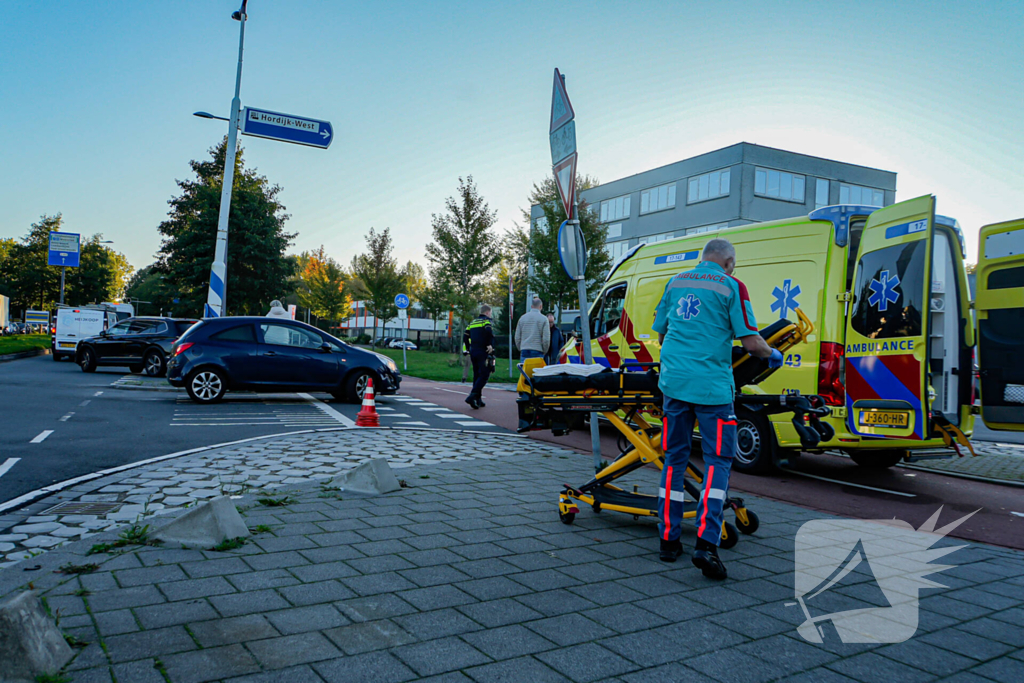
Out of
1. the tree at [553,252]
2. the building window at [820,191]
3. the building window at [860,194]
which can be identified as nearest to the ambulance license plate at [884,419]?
the tree at [553,252]

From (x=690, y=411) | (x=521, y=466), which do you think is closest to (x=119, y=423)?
(x=521, y=466)

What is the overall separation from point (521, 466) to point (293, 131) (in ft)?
34.6

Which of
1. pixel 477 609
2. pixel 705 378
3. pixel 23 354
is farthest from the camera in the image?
pixel 23 354

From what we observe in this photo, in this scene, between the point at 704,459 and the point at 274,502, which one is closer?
the point at 704,459

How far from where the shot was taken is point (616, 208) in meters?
48.8

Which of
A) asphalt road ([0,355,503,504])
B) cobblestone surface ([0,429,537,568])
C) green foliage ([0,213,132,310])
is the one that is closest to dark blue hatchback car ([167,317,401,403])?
asphalt road ([0,355,503,504])

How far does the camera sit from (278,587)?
11.3 feet

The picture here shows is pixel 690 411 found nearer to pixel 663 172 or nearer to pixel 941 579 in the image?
pixel 941 579

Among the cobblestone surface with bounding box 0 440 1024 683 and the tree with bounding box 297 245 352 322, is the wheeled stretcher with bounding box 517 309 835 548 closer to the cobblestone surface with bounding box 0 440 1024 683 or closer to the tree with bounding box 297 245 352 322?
the cobblestone surface with bounding box 0 440 1024 683

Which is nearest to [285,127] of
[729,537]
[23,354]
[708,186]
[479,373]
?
[479,373]

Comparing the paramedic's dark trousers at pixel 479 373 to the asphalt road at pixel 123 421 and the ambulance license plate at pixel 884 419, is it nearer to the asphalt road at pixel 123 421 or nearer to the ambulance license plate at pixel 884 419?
the asphalt road at pixel 123 421

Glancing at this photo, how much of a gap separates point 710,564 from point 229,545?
8.93ft

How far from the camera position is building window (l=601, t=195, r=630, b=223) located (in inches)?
1882

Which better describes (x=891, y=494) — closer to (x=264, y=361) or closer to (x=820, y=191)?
(x=264, y=361)
